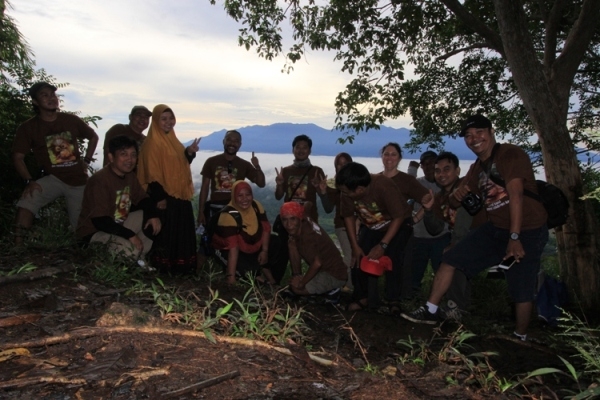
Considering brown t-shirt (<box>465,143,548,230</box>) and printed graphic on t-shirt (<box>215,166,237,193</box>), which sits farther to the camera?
printed graphic on t-shirt (<box>215,166,237,193</box>)

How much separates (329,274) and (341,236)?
1022 millimetres

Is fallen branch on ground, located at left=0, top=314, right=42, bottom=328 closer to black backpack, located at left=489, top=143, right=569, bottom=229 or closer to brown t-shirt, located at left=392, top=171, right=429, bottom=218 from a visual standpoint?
black backpack, located at left=489, top=143, right=569, bottom=229

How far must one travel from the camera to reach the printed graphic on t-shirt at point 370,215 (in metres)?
5.82

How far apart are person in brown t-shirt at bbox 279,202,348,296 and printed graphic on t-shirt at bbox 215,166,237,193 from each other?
1047 millimetres

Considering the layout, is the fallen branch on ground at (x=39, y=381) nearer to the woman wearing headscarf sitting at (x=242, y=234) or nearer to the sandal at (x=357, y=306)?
the woman wearing headscarf sitting at (x=242, y=234)

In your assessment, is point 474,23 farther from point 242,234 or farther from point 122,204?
point 122,204

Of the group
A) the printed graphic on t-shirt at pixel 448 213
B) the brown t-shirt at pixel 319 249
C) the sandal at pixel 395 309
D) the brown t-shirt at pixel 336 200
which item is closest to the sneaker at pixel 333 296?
the brown t-shirt at pixel 319 249

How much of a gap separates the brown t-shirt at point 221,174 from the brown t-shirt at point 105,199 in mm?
1364

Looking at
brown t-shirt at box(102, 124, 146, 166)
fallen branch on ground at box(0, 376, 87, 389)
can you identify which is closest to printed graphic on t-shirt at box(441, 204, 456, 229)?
brown t-shirt at box(102, 124, 146, 166)

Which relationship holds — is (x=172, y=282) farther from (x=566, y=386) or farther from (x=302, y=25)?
(x=302, y=25)

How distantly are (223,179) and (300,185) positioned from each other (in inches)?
40.1

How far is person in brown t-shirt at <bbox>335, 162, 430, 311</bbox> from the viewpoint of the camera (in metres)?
5.66

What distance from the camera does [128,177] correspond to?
5.71m

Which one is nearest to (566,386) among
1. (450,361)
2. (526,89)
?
(450,361)
